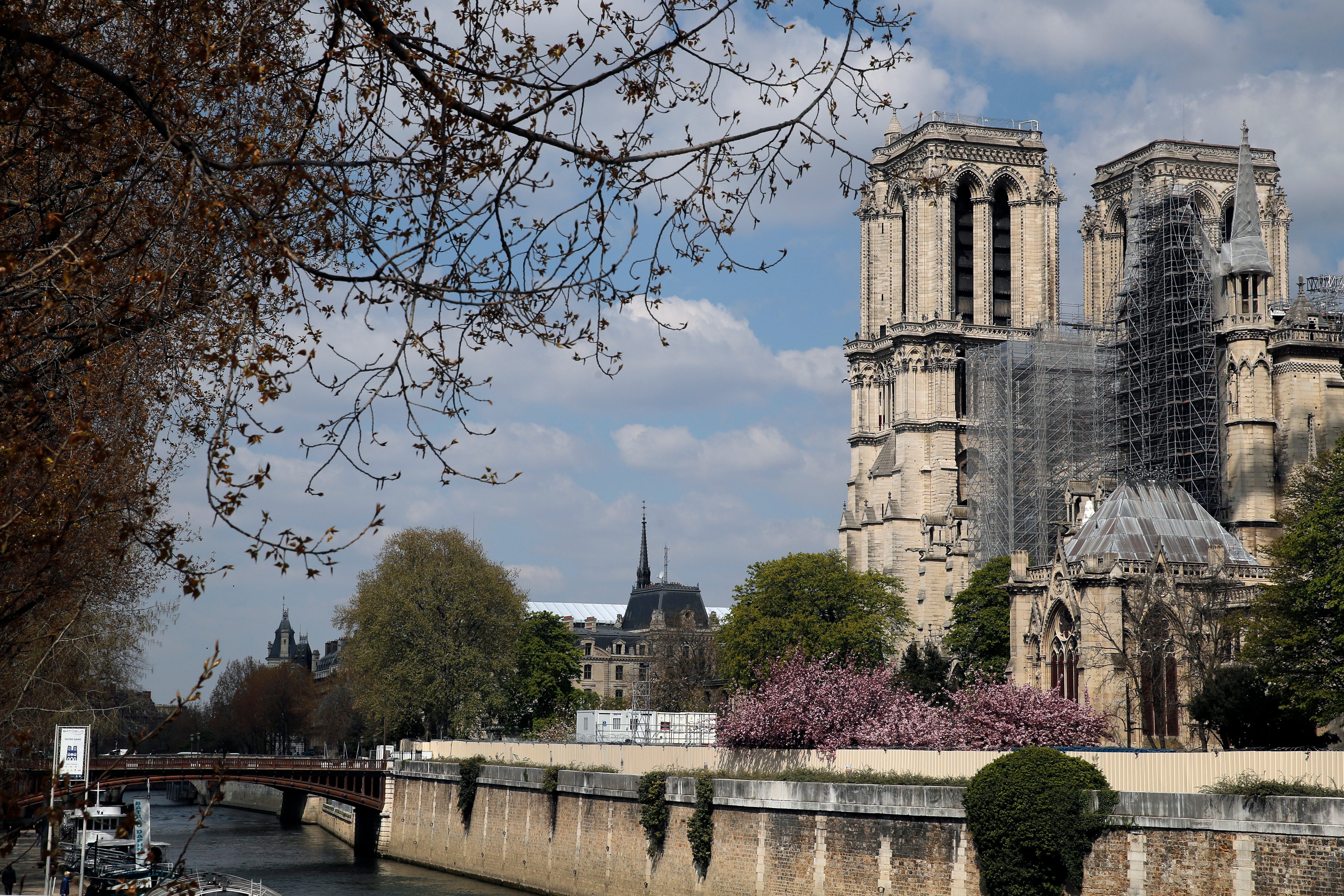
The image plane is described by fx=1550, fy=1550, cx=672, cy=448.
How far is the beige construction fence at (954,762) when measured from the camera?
83.8ft

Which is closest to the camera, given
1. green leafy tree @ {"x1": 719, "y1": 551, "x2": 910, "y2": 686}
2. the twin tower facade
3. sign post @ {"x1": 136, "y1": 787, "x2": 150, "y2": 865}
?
sign post @ {"x1": 136, "y1": 787, "x2": 150, "y2": 865}

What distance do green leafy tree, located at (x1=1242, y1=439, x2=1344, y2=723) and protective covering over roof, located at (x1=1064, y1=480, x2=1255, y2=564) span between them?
1254cm

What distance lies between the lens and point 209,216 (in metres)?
8.48

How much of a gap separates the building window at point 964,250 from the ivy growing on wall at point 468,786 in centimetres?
4405

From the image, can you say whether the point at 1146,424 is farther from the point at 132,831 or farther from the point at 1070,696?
the point at 132,831

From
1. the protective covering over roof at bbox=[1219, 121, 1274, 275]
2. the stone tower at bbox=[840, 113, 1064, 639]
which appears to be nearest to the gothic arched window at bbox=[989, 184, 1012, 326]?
the stone tower at bbox=[840, 113, 1064, 639]

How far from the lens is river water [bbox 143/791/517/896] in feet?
163

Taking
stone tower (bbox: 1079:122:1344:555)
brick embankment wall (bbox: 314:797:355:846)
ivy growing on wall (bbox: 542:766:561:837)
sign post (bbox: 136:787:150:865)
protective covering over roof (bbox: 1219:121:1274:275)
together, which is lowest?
brick embankment wall (bbox: 314:797:355:846)

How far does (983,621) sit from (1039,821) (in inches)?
1770

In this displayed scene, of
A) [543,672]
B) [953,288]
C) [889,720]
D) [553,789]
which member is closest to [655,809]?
[889,720]

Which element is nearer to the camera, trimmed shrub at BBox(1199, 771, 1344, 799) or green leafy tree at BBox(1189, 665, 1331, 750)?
trimmed shrub at BBox(1199, 771, 1344, 799)

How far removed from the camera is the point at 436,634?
67.4 m

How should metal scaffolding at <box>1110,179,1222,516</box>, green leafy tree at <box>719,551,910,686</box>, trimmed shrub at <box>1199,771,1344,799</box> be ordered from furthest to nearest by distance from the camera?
green leafy tree at <box>719,551,910,686</box>
metal scaffolding at <box>1110,179,1222,516</box>
trimmed shrub at <box>1199,771,1344,799</box>

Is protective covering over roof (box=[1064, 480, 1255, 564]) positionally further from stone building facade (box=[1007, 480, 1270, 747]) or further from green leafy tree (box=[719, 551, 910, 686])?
green leafy tree (box=[719, 551, 910, 686])
